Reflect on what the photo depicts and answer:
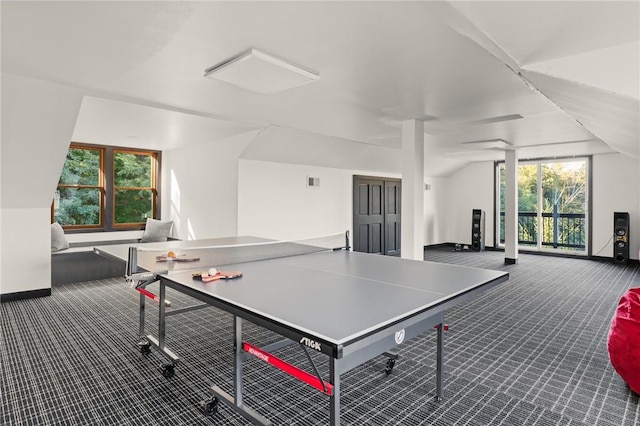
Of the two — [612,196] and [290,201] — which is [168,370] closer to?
[290,201]

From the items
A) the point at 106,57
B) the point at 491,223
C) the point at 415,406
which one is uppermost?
the point at 106,57

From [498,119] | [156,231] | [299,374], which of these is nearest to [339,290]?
[299,374]

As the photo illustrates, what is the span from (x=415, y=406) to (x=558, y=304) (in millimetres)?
3493

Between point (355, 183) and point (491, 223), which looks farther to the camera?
point (491, 223)

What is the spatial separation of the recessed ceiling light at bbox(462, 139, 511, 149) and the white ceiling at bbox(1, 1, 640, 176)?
1.52 meters

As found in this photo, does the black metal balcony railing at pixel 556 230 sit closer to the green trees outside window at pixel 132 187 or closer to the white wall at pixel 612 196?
the white wall at pixel 612 196

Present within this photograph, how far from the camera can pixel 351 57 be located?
2.83 metres

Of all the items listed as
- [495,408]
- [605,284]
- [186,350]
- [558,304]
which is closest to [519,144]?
[605,284]

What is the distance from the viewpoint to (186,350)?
10.6 feet

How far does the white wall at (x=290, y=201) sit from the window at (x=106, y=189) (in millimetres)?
3108

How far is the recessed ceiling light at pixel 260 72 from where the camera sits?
277 cm

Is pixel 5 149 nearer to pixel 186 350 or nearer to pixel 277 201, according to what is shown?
pixel 186 350

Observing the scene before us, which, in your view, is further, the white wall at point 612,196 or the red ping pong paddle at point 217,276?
the white wall at point 612,196

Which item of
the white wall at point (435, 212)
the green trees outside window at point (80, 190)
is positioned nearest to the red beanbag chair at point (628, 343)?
the white wall at point (435, 212)
